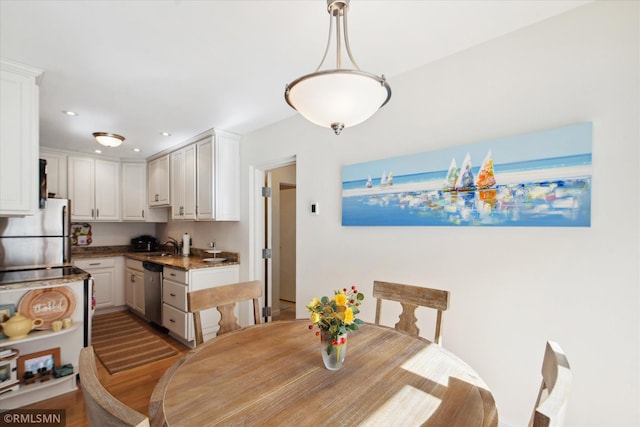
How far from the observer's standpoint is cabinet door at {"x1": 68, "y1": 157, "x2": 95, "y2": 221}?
14.6 ft

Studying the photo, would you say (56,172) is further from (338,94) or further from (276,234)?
(338,94)

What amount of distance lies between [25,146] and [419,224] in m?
2.85

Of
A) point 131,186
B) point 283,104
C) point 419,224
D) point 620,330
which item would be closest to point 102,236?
point 131,186

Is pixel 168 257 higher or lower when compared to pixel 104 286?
higher

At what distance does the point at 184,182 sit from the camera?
13.2 ft

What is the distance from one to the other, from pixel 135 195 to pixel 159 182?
0.71 metres

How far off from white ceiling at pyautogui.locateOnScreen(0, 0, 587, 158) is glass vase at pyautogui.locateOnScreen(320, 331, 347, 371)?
1582 millimetres

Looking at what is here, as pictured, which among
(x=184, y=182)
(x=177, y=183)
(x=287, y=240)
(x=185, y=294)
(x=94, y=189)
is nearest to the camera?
(x=185, y=294)

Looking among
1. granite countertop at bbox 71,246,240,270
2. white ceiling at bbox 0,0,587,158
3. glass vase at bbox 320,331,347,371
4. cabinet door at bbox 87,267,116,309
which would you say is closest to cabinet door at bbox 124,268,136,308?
cabinet door at bbox 87,267,116,309

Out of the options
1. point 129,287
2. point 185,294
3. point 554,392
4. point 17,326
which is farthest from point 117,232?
point 554,392

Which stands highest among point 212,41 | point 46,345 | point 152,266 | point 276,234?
point 212,41

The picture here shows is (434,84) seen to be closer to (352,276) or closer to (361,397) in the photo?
(352,276)

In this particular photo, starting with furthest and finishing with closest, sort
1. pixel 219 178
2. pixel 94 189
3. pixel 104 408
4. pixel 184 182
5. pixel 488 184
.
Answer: pixel 94 189, pixel 184 182, pixel 219 178, pixel 488 184, pixel 104 408

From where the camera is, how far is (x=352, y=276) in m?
2.48
